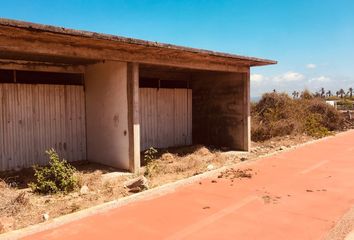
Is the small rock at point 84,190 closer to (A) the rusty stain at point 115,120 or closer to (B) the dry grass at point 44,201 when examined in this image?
(B) the dry grass at point 44,201

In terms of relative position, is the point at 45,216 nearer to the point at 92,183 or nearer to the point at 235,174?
the point at 92,183

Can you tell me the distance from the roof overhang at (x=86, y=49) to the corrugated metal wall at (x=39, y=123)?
0.90 meters

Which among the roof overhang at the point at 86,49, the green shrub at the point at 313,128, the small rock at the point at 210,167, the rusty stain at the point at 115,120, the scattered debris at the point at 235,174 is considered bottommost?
the scattered debris at the point at 235,174

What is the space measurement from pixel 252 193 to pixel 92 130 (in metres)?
5.11

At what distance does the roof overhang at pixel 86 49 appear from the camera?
584cm

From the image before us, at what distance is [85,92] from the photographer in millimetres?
9609

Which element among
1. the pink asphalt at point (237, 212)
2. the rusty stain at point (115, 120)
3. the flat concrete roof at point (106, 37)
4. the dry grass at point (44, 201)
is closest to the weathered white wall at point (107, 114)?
the rusty stain at point (115, 120)

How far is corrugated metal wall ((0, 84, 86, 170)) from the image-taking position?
26.8 feet

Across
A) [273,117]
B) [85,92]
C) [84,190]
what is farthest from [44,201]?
[273,117]

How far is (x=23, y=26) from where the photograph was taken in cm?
536

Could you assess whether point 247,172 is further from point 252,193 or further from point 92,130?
point 92,130

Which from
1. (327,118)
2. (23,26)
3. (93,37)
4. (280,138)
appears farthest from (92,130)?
(327,118)

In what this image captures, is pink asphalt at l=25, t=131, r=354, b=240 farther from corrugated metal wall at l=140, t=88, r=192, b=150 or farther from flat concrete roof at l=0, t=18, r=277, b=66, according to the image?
corrugated metal wall at l=140, t=88, r=192, b=150

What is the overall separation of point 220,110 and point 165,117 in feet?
6.90
